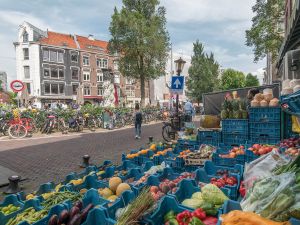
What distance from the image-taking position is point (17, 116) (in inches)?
541

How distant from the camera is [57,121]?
15883 mm

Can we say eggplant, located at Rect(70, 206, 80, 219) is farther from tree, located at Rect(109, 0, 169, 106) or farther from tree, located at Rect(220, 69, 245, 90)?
tree, located at Rect(220, 69, 245, 90)

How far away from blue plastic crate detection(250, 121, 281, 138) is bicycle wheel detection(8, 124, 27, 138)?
12.7 metres

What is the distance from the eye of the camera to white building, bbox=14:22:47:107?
40.1m

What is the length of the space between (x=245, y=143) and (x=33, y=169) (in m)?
→ 6.24

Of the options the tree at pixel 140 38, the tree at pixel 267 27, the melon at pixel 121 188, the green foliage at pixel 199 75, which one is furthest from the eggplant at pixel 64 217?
the green foliage at pixel 199 75

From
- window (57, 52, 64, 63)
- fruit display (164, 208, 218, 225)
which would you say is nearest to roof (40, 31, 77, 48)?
window (57, 52, 64, 63)

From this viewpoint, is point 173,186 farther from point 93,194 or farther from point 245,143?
point 245,143

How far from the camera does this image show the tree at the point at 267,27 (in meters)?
18.5

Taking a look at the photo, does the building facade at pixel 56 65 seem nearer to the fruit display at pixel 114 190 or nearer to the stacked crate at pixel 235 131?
the stacked crate at pixel 235 131

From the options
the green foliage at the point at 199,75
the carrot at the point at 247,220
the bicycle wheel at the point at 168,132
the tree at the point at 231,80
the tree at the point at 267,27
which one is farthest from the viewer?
the tree at the point at 231,80

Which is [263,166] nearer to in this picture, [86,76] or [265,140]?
[265,140]

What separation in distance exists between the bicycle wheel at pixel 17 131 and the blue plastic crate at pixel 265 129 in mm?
12711

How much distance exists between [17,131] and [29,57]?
106ft
